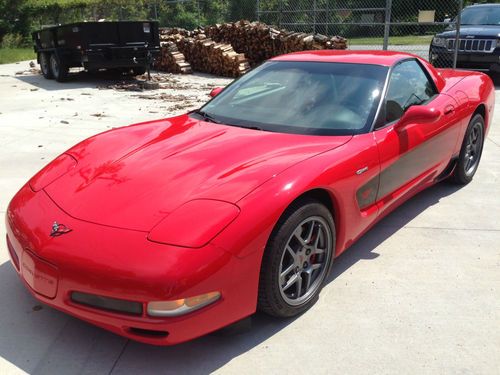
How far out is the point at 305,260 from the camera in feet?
9.42

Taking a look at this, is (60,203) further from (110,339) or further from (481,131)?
(481,131)

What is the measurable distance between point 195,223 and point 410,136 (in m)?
1.97

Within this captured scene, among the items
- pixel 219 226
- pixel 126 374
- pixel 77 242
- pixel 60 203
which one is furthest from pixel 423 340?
pixel 60 203

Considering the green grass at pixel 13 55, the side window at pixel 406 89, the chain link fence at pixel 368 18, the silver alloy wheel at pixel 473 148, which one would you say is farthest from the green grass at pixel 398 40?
the side window at pixel 406 89

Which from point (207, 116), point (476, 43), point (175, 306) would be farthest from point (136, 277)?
point (476, 43)

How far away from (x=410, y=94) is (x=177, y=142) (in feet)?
6.49

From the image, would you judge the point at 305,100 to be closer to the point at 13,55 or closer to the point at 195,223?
the point at 195,223

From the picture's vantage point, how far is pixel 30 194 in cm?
301

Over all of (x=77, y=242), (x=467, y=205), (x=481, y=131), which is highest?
(x=77, y=242)

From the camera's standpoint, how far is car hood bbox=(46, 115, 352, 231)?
259 cm

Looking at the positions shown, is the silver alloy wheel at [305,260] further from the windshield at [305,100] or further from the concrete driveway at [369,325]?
the windshield at [305,100]

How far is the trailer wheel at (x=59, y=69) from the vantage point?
40.8ft

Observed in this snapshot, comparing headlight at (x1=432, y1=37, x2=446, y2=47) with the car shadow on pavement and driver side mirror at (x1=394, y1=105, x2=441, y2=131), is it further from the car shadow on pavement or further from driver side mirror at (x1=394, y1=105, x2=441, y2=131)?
the car shadow on pavement

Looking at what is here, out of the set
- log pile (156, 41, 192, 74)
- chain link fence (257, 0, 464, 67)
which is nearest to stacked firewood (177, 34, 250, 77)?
log pile (156, 41, 192, 74)
